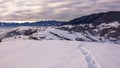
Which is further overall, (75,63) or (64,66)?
(75,63)

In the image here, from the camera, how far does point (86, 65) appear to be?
35.2ft

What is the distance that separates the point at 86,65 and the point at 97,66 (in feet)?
1.35

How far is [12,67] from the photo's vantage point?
10.4 meters

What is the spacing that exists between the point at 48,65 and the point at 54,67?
50cm

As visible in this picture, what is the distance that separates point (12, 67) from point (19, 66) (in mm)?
270

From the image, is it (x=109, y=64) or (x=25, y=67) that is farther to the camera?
(x=109, y=64)

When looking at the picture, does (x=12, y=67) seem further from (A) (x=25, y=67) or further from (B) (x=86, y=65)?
(B) (x=86, y=65)

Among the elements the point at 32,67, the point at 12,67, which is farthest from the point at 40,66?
the point at 12,67

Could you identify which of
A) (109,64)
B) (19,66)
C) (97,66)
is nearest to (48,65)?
(19,66)

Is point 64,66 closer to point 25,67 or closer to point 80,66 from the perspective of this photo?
point 80,66

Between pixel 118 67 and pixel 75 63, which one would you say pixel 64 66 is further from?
pixel 118 67

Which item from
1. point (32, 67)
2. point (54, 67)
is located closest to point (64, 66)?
point (54, 67)

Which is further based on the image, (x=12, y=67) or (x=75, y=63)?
(x=75, y=63)

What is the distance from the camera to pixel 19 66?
10.6 metres
